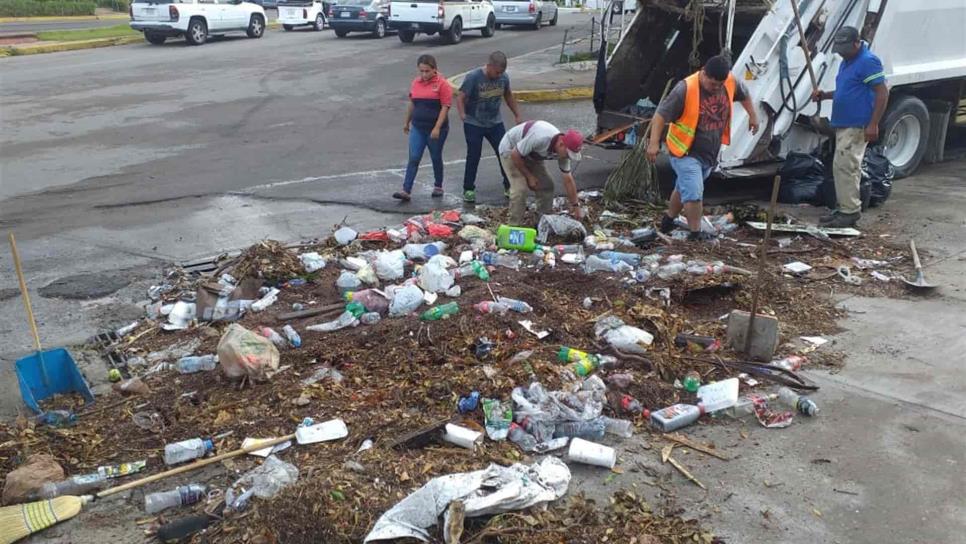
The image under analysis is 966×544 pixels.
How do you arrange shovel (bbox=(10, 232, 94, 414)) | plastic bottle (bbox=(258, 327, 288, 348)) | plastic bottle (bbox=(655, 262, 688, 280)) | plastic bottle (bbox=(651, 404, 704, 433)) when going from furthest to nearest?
1. plastic bottle (bbox=(655, 262, 688, 280))
2. plastic bottle (bbox=(258, 327, 288, 348))
3. shovel (bbox=(10, 232, 94, 414))
4. plastic bottle (bbox=(651, 404, 704, 433))

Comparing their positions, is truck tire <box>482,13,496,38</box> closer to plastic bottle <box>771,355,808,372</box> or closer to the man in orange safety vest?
the man in orange safety vest

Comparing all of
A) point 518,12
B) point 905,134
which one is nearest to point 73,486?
point 905,134

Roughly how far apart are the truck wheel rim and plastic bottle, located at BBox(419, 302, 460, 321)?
6.30 metres

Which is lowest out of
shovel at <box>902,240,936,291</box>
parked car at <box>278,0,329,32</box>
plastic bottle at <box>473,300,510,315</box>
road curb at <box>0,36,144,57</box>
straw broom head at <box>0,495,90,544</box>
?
straw broom head at <box>0,495,90,544</box>

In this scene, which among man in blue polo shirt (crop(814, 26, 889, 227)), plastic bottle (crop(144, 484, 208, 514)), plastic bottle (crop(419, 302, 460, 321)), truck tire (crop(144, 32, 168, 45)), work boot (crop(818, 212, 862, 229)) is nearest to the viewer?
plastic bottle (crop(144, 484, 208, 514))

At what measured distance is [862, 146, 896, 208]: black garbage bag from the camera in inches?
327

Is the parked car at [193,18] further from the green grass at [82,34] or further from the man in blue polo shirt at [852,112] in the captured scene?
the man in blue polo shirt at [852,112]

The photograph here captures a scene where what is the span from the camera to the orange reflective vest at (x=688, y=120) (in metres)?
6.91

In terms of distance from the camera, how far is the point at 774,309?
19.0ft

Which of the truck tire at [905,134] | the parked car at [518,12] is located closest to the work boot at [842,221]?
the truck tire at [905,134]

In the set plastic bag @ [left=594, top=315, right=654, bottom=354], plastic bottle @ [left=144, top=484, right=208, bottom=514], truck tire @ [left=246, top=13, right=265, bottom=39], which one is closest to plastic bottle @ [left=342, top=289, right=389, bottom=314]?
plastic bag @ [left=594, top=315, right=654, bottom=354]

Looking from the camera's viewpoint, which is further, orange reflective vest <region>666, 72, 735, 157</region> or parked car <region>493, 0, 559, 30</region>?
parked car <region>493, 0, 559, 30</region>

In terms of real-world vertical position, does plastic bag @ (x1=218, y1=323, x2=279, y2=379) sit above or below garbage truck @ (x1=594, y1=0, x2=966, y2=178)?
below

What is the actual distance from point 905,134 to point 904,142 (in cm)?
10
